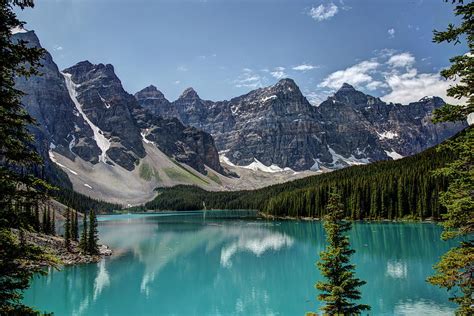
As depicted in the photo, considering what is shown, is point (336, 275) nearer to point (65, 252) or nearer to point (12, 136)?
point (12, 136)

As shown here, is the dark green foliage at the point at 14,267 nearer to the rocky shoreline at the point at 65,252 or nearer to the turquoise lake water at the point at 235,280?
the turquoise lake water at the point at 235,280

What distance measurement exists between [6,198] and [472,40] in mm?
15819

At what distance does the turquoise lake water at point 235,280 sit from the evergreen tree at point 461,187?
21798 mm

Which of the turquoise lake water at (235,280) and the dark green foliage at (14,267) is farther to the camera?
the turquoise lake water at (235,280)

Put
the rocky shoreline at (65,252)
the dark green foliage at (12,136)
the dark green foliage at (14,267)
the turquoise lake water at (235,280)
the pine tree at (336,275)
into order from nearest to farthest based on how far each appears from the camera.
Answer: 1. the dark green foliage at (14,267)
2. the dark green foliage at (12,136)
3. the pine tree at (336,275)
4. the turquoise lake water at (235,280)
5. the rocky shoreline at (65,252)

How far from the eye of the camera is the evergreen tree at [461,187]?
40.8ft

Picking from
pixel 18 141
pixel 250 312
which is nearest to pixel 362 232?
pixel 250 312

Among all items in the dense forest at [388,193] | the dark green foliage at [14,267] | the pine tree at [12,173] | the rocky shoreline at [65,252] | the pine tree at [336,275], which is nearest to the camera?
the dark green foliage at [14,267]

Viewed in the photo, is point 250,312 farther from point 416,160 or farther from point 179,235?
point 416,160

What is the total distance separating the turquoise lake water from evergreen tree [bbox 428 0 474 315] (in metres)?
21.8

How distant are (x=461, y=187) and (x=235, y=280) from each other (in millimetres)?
38886

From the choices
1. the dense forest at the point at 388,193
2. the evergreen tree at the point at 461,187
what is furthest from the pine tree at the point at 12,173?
the dense forest at the point at 388,193

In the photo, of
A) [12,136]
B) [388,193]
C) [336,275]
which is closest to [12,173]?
[12,136]

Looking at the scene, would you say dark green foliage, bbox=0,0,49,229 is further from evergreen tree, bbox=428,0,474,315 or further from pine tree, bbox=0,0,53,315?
evergreen tree, bbox=428,0,474,315
